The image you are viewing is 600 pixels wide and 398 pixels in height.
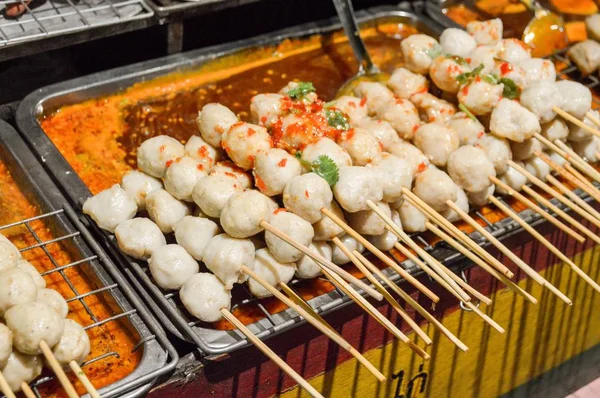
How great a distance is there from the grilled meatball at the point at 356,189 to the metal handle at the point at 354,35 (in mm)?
1491

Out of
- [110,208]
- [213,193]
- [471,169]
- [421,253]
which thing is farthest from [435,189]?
[110,208]

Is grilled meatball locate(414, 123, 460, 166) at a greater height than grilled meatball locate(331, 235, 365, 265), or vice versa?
grilled meatball locate(414, 123, 460, 166)

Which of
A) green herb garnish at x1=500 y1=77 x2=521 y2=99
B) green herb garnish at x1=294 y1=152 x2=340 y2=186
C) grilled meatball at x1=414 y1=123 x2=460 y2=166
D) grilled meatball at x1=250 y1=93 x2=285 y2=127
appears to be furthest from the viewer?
green herb garnish at x1=500 y1=77 x2=521 y2=99

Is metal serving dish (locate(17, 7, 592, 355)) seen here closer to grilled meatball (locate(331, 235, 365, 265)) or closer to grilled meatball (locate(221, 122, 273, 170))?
grilled meatball (locate(331, 235, 365, 265))

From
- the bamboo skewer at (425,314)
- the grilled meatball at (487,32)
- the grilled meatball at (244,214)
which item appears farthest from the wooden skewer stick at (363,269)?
the grilled meatball at (487,32)

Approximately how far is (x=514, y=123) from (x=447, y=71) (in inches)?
18.4

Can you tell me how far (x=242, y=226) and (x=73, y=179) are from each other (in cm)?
95

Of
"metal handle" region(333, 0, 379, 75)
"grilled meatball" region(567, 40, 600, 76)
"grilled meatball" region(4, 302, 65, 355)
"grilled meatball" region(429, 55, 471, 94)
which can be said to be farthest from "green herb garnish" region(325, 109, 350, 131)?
"grilled meatball" region(567, 40, 600, 76)

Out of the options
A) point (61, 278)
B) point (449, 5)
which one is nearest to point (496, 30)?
point (449, 5)

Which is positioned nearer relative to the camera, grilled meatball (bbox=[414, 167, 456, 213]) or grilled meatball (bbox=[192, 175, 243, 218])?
grilled meatball (bbox=[192, 175, 243, 218])

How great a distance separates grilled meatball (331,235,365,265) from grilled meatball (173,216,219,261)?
501 mm

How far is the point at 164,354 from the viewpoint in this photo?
261 cm

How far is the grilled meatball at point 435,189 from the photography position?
10.5ft

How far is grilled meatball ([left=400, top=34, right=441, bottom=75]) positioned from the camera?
3.91 meters
